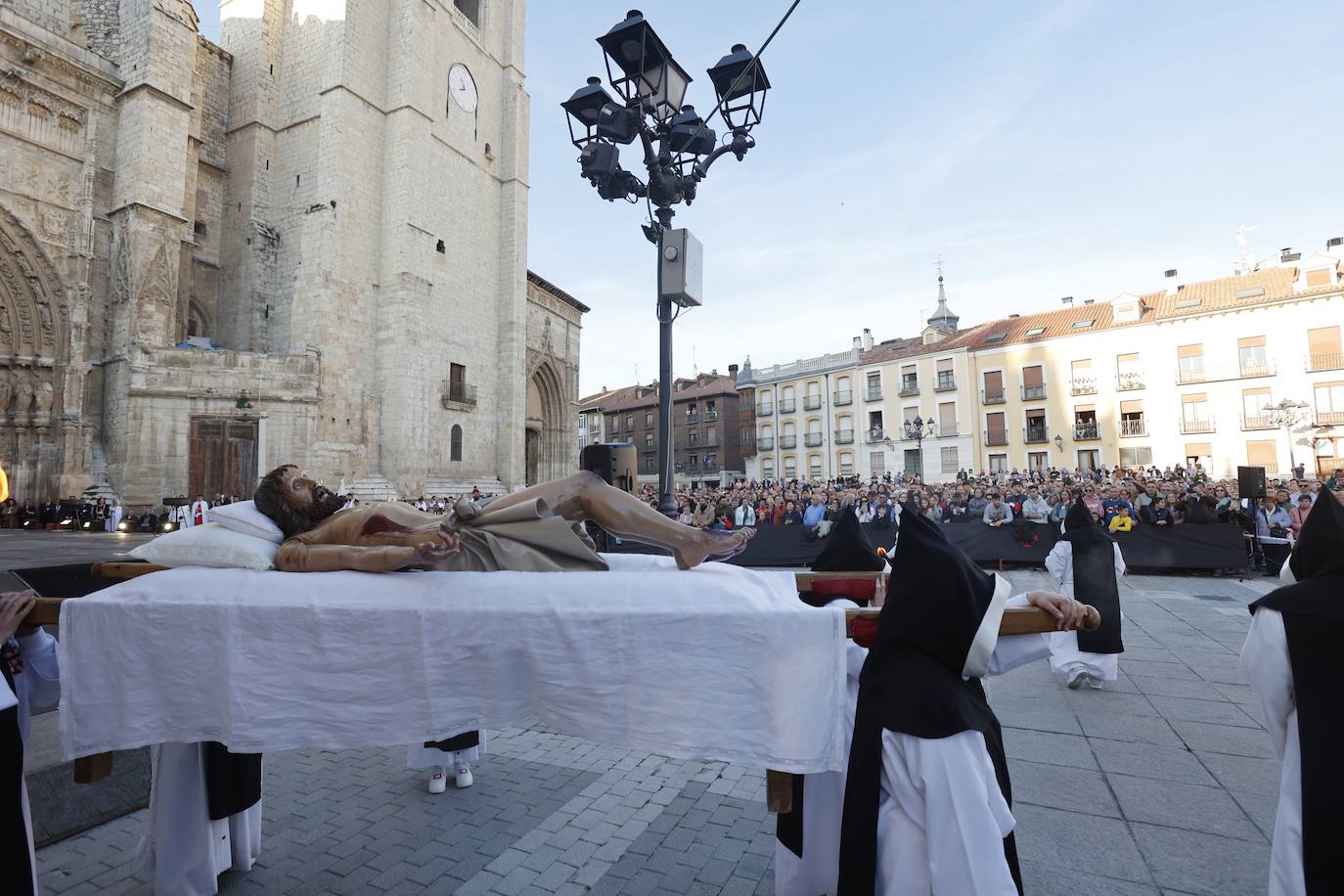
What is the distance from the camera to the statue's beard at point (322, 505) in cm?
289

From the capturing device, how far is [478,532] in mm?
2631

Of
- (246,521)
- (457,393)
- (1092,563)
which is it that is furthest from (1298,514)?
(457,393)

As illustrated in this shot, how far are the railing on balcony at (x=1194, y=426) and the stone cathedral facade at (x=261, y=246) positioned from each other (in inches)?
1288

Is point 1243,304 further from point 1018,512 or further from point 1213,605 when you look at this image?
point 1213,605

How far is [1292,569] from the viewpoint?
2.27 m

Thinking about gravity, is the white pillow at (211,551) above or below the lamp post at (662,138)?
below

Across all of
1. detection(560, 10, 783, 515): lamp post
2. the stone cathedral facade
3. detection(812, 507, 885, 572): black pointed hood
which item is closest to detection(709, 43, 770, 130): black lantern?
detection(560, 10, 783, 515): lamp post

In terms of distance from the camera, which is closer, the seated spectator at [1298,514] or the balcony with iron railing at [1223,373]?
the seated spectator at [1298,514]

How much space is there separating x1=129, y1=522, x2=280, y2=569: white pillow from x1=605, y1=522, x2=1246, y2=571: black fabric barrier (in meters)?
8.05

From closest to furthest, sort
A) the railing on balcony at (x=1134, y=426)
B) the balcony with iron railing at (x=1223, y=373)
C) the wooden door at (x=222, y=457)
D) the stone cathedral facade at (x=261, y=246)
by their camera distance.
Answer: the stone cathedral facade at (x=261, y=246) → the wooden door at (x=222, y=457) → the balcony with iron railing at (x=1223, y=373) → the railing on balcony at (x=1134, y=426)

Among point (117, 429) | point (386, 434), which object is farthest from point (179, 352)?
point (386, 434)

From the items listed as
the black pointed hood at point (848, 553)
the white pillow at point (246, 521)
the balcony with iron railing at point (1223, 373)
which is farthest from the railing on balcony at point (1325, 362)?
the white pillow at point (246, 521)

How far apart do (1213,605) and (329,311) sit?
79.0 ft

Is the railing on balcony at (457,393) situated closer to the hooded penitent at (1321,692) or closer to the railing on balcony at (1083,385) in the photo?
the hooded penitent at (1321,692)
